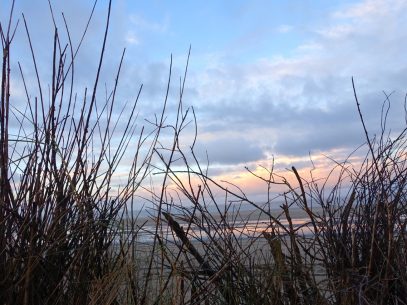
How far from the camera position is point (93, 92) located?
8.07 feet

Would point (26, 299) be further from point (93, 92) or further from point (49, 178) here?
point (93, 92)

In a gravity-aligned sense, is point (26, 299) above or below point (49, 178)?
A: below

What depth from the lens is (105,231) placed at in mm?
2490

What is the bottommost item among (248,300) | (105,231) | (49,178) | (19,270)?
(248,300)

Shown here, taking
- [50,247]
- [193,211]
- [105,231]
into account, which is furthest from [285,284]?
[50,247]

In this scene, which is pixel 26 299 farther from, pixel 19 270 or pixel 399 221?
pixel 399 221

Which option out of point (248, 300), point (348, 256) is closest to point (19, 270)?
point (248, 300)

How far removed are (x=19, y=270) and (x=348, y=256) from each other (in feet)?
5.18

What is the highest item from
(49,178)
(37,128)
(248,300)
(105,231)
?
(37,128)

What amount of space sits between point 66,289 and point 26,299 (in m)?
0.23

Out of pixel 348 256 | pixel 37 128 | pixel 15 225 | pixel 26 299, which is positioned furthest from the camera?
pixel 348 256

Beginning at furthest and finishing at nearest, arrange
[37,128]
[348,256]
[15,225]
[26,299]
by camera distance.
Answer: [348,256], [37,128], [15,225], [26,299]

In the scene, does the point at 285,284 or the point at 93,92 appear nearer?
the point at 93,92

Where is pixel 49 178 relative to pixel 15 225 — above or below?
above
